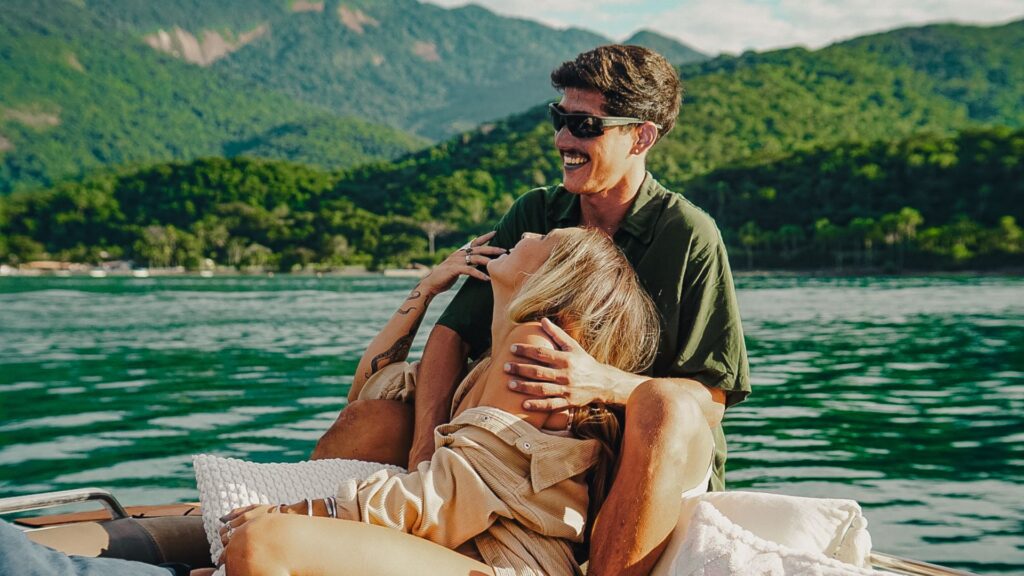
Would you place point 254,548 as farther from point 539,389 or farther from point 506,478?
point 539,389

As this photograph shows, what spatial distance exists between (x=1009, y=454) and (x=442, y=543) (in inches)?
405

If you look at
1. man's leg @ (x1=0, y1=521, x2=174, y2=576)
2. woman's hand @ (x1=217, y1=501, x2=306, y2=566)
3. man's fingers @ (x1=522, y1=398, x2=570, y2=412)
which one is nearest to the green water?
man's fingers @ (x1=522, y1=398, x2=570, y2=412)

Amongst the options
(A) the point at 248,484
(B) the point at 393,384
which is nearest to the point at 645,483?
(A) the point at 248,484

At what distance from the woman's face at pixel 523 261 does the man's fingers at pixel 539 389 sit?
38 centimetres

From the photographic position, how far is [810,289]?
6088 cm

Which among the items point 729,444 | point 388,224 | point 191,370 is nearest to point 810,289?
point 191,370

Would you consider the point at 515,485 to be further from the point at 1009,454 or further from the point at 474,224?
the point at 474,224

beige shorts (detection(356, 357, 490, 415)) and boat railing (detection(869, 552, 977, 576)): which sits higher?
beige shorts (detection(356, 357, 490, 415))

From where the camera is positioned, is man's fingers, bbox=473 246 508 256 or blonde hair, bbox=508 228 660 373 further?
man's fingers, bbox=473 246 508 256

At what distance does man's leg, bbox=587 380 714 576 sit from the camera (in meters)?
2.60

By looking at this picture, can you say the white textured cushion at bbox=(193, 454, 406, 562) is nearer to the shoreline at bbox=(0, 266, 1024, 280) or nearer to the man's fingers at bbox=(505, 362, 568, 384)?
the man's fingers at bbox=(505, 362, 568, 384)

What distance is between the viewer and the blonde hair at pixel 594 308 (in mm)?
2871

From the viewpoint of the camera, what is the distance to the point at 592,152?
3543 mm

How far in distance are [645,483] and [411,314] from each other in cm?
161
